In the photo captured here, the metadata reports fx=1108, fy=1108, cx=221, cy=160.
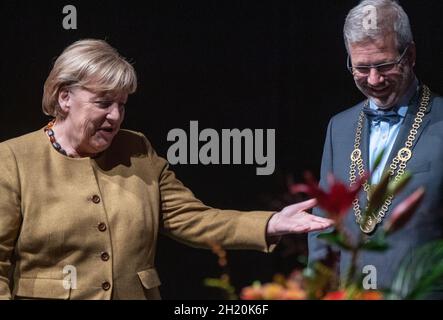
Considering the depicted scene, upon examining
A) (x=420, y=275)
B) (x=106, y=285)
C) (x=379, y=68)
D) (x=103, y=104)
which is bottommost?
(x=106, y=285)

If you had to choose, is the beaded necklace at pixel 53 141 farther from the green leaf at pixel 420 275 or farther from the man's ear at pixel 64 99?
the green leaf at pixel 420 275

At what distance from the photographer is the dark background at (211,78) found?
11.9 ft

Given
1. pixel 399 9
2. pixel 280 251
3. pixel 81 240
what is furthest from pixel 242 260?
pixel 399 9

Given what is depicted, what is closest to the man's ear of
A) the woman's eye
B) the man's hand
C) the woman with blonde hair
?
the woman with blonde hair

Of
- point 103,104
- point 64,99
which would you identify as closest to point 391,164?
point 103,104

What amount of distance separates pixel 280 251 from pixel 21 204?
2.94ft

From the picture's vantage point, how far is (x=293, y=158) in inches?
143

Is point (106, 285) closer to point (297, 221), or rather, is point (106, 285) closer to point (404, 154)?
point (297, 221)

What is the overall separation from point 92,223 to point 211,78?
72 cm

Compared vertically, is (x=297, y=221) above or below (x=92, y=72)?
below

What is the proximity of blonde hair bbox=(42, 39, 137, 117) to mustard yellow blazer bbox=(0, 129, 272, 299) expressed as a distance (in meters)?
0.19

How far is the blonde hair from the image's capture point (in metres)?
3.23

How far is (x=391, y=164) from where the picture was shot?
Result: 3.38 metres
